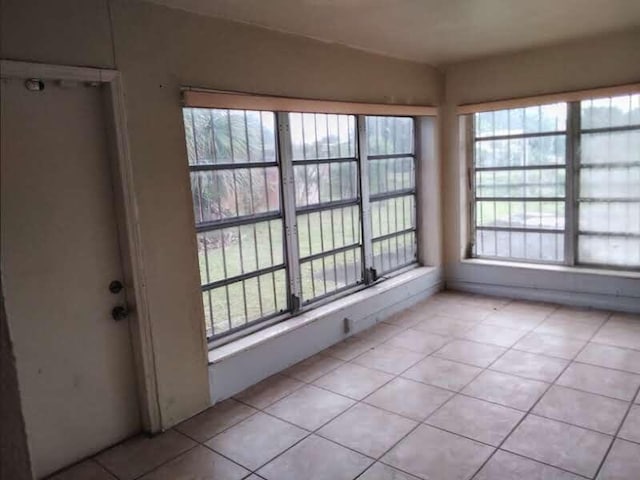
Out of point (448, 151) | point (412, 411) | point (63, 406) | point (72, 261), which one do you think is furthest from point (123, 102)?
point (448, 151)

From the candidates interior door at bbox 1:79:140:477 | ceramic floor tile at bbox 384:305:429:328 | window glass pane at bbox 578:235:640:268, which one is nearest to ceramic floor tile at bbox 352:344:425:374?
ceramic floor tile at bbox 384:305:429:328

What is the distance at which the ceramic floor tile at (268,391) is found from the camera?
10.6 feet

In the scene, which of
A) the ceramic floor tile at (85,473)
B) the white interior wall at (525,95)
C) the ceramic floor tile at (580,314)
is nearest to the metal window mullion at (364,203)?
the white interior wall at (525,95)

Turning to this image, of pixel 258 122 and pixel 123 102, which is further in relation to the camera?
pixel 258 122

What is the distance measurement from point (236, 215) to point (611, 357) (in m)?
2.84

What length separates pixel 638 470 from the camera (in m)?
2.36

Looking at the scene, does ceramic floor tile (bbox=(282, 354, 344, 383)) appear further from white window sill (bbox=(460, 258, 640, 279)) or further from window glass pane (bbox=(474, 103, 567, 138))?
window glass pane (bbox=(474, 103, 567, 138))

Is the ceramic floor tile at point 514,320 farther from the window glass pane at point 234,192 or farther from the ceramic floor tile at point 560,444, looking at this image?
the window glass pane at point 234,192

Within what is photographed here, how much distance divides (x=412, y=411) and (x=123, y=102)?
2385 mm

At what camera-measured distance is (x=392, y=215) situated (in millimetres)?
5051

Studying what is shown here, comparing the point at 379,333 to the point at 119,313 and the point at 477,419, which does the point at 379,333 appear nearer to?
the point at 477,419

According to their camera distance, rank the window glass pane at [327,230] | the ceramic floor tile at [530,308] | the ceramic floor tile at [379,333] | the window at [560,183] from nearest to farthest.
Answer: the window glass pane at [327,230] < the ceramic floor tile at [379,333] < the window at [560,183] < the ceramic floor tile at [530,308]

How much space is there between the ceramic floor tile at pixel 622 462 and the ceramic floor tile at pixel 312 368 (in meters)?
1.80

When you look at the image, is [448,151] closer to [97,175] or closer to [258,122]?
[258,122]
